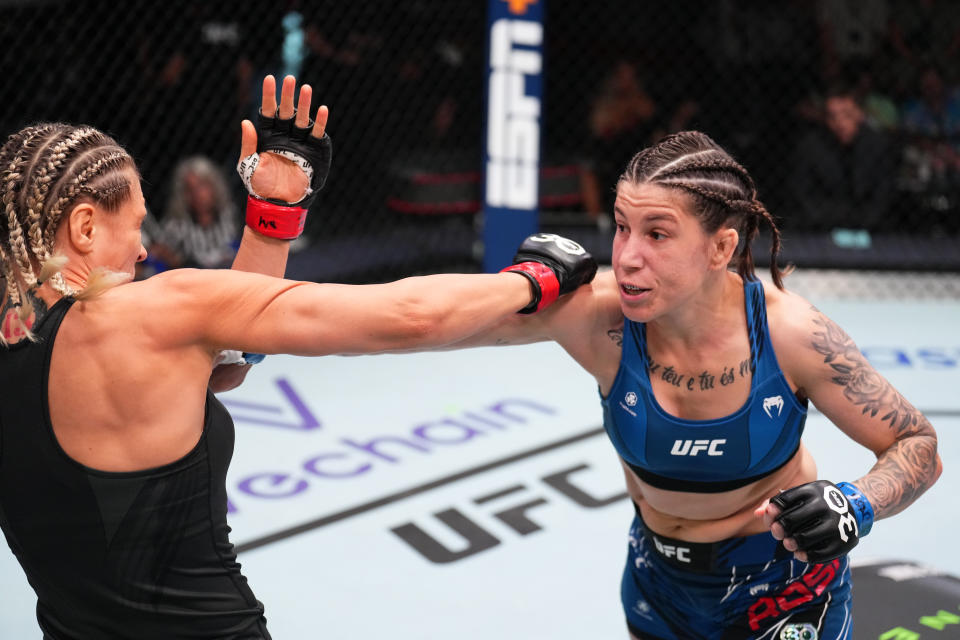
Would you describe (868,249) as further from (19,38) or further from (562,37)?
(19,38)

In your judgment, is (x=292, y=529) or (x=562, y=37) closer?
(x=292, y=529)

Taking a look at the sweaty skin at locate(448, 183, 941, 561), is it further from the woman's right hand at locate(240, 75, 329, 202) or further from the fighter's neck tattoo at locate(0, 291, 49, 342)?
the fighter's neck tattoo at locate(0, 291, 49, 342)

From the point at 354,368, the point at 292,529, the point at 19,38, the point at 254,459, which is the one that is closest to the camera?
the point at 292,529

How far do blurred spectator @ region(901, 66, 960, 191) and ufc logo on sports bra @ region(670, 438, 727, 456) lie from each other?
5.01 metres

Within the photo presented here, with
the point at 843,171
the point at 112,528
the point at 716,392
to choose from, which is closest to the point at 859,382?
the point at 716,392

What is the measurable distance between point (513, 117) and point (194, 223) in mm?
1694

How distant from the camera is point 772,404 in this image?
182 centimetres

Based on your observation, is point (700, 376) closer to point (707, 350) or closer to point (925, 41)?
point (707, 350)

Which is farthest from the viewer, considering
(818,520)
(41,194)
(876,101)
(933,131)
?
(876,101)

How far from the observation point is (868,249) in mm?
6059

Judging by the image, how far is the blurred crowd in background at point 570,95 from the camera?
582 cm

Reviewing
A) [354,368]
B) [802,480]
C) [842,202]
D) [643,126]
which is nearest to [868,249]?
[842,202]

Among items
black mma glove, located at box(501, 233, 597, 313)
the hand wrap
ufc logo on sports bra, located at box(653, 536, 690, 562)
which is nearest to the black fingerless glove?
the hand wrap

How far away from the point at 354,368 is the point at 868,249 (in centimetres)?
316
